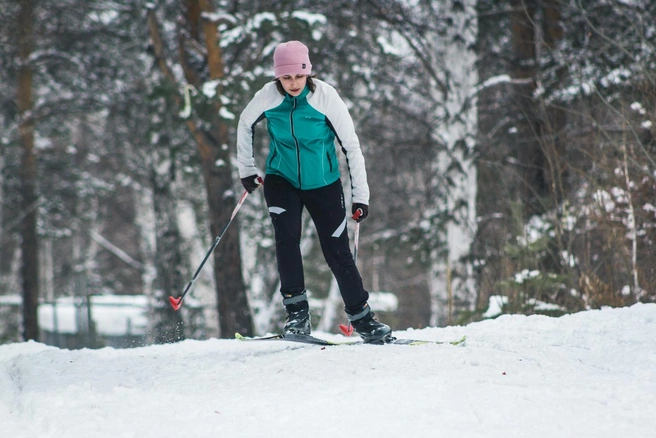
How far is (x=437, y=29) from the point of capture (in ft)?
31.6

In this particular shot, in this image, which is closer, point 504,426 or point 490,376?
point 504,426

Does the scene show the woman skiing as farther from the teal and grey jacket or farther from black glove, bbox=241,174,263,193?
black glove, bbox=241,174,263,193

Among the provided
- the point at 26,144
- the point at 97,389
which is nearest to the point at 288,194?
the point at 97,389

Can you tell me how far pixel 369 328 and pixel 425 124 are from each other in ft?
19.1

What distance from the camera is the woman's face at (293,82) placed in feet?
13.1

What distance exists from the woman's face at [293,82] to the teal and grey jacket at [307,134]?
5 cm

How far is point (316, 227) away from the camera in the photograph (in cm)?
430

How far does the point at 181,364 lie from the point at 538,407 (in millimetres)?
2013

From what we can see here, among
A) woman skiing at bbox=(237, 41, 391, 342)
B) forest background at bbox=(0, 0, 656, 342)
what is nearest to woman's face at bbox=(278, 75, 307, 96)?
woman skiing at bbox=(237, 41, 391, 342)

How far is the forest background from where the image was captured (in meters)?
5.99

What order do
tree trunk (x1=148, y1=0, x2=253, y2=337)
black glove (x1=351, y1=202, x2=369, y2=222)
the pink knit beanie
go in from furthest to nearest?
tree trunk (x1=148, y1=0, x2=253, y2=337) < black glove (x1=351, y1=202, x2=369, y2=222) < the pink knit beanie

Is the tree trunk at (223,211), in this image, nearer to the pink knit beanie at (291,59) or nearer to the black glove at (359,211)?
the black glove at (359,211)

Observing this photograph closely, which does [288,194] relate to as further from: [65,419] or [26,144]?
[26,144]

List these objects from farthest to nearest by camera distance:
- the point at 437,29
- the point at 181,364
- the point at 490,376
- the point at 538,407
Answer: the point at 437,29
the point at 181,364
the point at 490,376
the point at 538,407
